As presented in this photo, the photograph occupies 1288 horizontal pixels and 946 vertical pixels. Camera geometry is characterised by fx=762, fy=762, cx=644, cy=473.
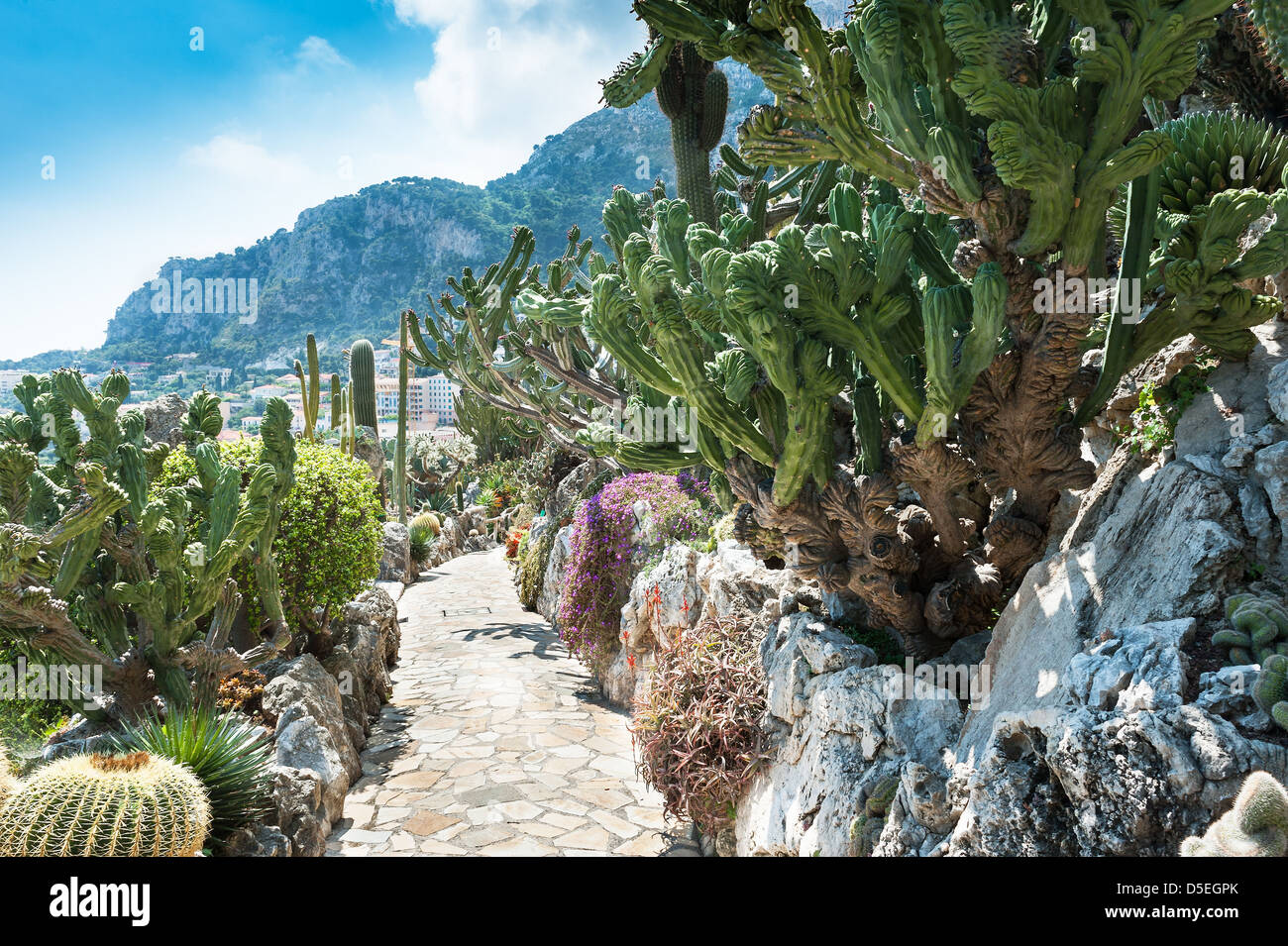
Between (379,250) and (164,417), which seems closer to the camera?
(164,417)

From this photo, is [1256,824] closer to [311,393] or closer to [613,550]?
[613,550]

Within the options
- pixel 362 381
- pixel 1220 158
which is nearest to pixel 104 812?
pixel 1220 158

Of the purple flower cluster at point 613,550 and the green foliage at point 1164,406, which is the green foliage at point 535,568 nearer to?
the purple flower cluster at point 613,550

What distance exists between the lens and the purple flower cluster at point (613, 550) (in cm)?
829

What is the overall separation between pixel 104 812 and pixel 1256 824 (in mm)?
3812

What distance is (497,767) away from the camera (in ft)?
20.4

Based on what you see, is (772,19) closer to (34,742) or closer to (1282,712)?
(1282,712)

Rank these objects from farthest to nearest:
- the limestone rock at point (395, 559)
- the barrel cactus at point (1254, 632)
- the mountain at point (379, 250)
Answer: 1. the mountain at point (379, 250)
2. the limestone rock at point (395, 559)
3. the barrel cactus at point (1254, 632)

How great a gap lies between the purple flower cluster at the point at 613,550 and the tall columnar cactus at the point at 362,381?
1183 cm

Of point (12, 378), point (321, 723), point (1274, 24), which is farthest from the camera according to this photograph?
point (12, 378)

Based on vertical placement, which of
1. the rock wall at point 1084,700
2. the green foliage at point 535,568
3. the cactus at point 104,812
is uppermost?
the rock wall at point 1084,700

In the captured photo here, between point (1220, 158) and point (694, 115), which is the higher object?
point (694, 115)

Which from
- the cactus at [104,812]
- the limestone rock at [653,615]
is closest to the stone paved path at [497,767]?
the limestone rock at [653,615]

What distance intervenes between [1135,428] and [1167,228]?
0.95 meters
